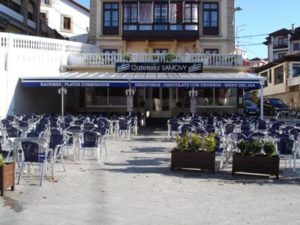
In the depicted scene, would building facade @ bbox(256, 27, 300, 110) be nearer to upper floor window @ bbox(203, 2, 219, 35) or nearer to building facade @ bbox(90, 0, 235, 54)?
building facade @ bbox(90, 0, 235, 54)

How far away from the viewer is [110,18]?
130 feet

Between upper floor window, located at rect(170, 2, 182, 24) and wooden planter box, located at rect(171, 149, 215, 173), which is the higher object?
upper floor window, located at rect(170, 2, 182, 24)

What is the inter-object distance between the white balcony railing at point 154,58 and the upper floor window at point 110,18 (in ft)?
29.7

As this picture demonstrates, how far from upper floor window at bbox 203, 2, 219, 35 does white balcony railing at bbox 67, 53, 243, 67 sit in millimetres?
9146

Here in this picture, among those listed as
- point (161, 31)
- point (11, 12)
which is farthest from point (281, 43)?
point (11, 12)

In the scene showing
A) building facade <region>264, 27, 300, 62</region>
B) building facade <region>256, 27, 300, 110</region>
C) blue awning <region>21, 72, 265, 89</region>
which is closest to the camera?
blue awning <region>21, 72, 265, 89</region>

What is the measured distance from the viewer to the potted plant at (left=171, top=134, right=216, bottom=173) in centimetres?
1117

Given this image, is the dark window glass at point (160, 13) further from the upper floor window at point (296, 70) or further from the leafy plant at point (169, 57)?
the upper floor window at point (296, 70)

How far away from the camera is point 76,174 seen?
36.1 feet

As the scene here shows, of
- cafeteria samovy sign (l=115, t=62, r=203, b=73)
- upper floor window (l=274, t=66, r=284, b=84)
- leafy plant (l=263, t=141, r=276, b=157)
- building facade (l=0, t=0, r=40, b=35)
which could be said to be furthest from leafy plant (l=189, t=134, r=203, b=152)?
upper floor window (l=274, t=66, r=284, b=84)

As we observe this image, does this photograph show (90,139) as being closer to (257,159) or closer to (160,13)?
(257,159)

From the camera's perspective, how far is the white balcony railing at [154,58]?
30391mm

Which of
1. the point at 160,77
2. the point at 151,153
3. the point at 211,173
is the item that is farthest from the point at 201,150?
the point at 160,77

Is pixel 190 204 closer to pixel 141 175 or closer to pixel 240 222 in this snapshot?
pixel 240 222
